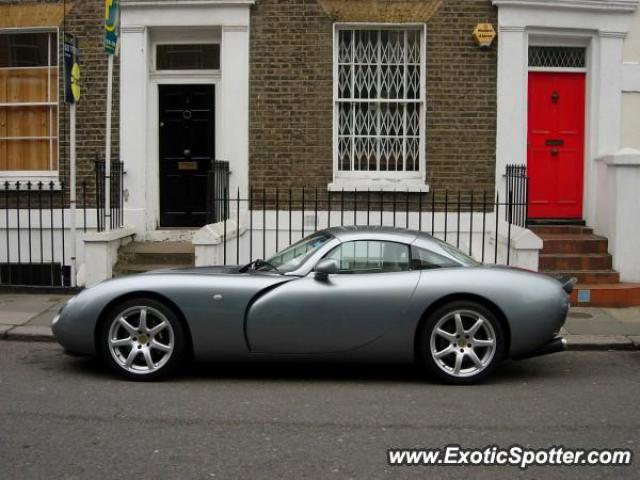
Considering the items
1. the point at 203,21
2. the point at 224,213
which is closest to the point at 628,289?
the point at 224,213

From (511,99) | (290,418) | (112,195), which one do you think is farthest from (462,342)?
(112,195)

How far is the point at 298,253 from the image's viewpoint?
699 centimetres

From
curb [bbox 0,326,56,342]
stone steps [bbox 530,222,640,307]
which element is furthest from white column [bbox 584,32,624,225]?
curb [bbox 0,326,56,342]

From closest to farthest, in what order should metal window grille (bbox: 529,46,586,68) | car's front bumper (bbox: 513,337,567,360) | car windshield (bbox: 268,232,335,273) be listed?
car's front bumper (bbox: 513,337,567,360) < car windshield (bbox: 268,232,335,273) < metal window grille (bbox: 529,46,586,68)

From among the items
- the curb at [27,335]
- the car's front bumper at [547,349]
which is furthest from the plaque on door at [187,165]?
the car's front bumper at [547,349]

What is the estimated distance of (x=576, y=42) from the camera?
A: 11.6m

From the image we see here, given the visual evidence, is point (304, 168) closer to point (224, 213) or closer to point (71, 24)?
point (224, 213)

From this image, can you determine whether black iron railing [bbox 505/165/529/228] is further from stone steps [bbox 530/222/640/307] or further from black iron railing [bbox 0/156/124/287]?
black iron railing [bbox 0/156/124/287]

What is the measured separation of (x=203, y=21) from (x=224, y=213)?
273cm

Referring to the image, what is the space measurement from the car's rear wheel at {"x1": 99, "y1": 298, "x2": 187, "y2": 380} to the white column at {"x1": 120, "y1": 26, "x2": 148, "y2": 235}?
5059 mm

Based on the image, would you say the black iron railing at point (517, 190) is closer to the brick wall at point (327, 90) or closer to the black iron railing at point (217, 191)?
the brick wall at point (327, 90)

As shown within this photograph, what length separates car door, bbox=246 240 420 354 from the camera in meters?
6.47

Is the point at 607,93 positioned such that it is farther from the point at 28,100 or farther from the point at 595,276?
the point at 28,100

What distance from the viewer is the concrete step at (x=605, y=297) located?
10125 millimetres
